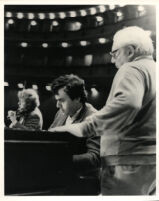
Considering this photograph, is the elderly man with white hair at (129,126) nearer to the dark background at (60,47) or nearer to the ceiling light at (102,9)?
the dark background at (60,47)

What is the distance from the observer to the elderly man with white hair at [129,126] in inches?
88.6

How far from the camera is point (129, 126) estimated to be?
2270 millimetres

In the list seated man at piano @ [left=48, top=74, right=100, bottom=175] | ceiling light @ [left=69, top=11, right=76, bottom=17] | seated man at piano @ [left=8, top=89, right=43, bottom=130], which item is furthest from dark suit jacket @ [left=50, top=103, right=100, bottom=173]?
Answer: ceiling light @ [left=69, top=11, right=76, bottom=17]

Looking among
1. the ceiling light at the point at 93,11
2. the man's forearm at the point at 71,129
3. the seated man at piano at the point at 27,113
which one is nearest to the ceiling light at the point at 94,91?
the man's forearm at the point at 71,129

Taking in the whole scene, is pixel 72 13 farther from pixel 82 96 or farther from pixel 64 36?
pixel 82 96

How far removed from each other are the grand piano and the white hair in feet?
2.40

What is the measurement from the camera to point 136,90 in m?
2.25

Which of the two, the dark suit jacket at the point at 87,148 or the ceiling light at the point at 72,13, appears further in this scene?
the ceiling light at the point at 72,13

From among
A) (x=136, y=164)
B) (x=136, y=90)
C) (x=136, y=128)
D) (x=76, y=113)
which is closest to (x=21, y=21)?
(x=76, y=113)

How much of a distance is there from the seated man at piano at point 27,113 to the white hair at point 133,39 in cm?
67

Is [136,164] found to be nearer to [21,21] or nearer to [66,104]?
[66,104]

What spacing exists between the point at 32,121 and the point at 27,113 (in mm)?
68

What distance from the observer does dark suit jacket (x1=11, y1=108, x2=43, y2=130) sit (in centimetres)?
225
